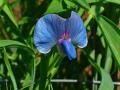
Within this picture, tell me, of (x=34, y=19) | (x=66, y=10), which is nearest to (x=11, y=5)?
(x=34, y=19)

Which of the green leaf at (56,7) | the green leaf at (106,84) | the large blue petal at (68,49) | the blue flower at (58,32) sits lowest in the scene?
the green leaf at (106,84)

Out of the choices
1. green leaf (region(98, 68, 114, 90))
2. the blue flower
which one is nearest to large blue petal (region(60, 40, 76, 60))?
the blue flower

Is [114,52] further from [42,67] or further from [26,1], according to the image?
[26,1]

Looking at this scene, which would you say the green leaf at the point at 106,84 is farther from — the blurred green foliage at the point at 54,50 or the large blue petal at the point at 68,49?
the large blue petal at the point at 68,49

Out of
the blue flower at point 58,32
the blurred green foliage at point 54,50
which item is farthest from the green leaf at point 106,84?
the blue flower at point 58,32

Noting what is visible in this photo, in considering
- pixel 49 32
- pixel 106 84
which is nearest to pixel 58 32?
pixel 49 32

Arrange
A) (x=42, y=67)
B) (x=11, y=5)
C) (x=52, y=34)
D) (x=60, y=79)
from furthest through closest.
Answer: (x=60, y=79), (x=11, y=5), (x=42, y=67), (x=52, y=34)

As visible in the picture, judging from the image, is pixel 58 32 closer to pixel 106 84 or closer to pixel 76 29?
pixel 76 29

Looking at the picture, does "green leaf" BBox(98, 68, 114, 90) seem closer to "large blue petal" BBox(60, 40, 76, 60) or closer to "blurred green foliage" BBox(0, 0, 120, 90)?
"blurred green foliage" BBox(0, 0, 120, 90)
